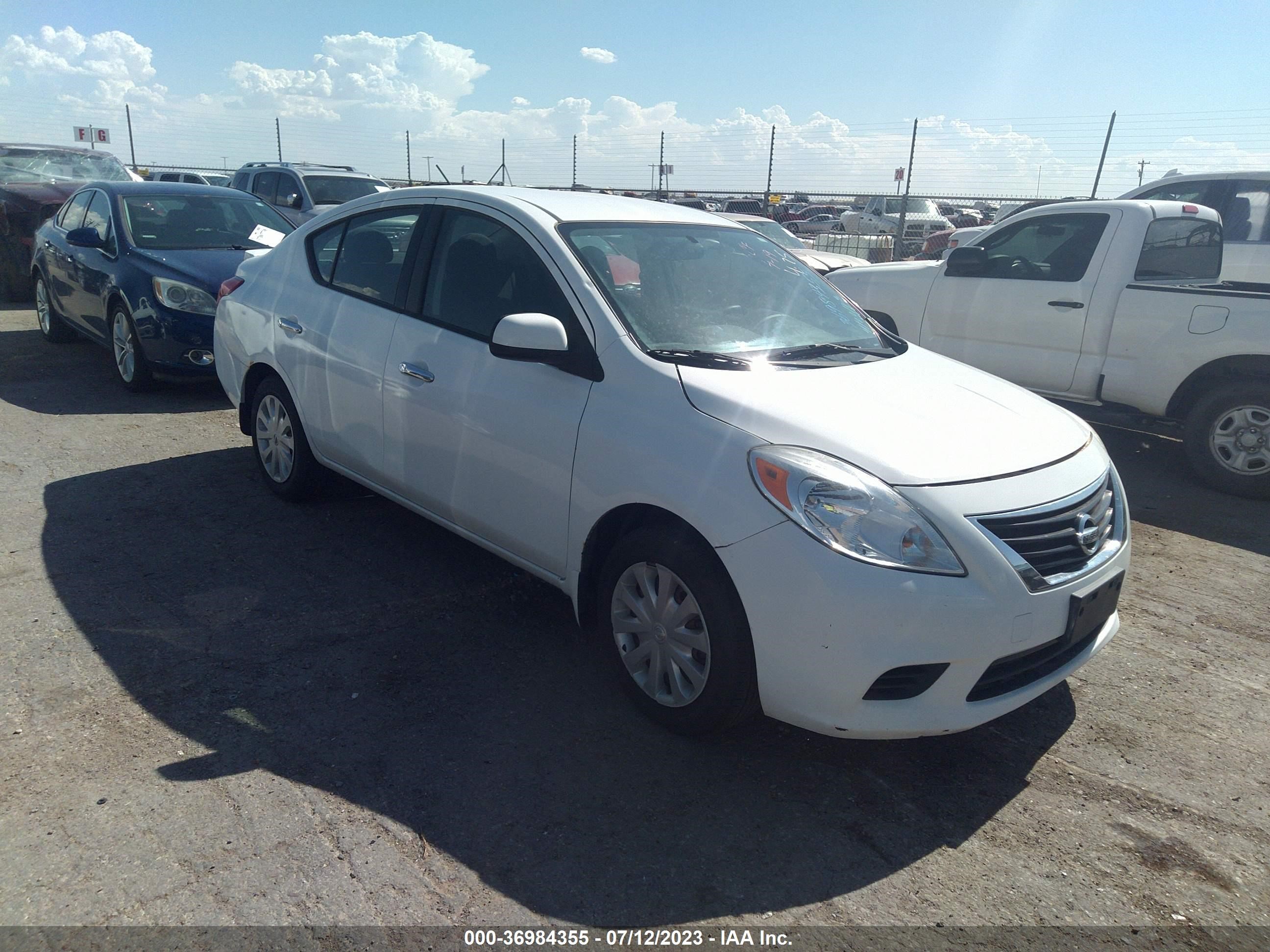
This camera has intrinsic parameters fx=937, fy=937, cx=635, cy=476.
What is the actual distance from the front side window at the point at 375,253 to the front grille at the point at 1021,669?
2.95 m

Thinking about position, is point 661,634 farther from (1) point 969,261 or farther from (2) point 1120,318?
(1) point 969,261

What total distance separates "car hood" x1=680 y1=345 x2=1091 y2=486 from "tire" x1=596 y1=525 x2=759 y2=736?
1.55 feet

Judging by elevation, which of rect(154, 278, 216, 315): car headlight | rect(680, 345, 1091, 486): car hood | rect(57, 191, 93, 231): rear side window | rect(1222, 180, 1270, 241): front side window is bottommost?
rect(154, 278, 216, 315): car headlight

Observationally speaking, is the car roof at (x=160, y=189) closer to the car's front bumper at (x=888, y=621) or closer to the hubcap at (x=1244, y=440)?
the car's front bumper at (x=888, y=621)

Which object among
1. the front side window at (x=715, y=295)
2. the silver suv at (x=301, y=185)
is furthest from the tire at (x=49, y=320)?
the front side window at (x=715, y=295)

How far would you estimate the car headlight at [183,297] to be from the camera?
288 inches

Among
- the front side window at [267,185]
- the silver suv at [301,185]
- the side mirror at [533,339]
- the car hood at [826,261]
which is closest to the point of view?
the side mirror at [533,339]

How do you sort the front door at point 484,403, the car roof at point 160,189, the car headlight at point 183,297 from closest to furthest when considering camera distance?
the front door at point 484,403
the car headlight at point 183,297
the car roof at point 160,189

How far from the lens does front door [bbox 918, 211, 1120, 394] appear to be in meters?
6.84

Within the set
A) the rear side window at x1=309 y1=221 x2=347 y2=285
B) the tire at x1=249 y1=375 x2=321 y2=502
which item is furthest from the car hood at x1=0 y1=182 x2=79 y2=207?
the rear side window at x1=309 y1=221 x2=347 y2=285

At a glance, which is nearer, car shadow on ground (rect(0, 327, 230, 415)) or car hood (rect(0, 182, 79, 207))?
car shadow on ground (rect(0, 327, 230, 415))

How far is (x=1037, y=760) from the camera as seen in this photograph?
3.17 m

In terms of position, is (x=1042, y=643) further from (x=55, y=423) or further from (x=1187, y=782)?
(x=55, y=423)

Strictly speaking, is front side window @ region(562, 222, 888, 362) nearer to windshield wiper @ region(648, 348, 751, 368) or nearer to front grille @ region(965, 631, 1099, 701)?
windshield wiper @ region(648, 348, 751, 368)
